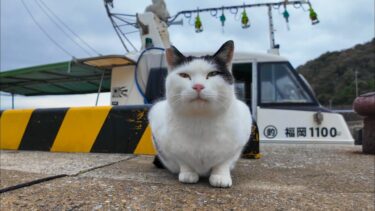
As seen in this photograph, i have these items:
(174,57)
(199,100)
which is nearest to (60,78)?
(174,57)

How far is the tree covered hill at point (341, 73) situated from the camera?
97.7 ft

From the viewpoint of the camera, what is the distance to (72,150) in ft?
11.7

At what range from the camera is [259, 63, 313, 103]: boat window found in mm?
5355

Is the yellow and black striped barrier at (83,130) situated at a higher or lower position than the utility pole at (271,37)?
lower

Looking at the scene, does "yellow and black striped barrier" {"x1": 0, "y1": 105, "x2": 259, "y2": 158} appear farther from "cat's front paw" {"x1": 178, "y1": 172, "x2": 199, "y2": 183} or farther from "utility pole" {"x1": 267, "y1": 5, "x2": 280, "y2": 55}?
"utility pole" {"x1": 267, "y1": 5, "x2": 280, "y2": 55}

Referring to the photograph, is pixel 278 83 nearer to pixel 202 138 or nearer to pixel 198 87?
pixel 202 138

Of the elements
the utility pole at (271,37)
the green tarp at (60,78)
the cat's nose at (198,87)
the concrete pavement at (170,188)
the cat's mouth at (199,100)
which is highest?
the utility pole at (271,37)

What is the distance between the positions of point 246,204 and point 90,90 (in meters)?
6.80

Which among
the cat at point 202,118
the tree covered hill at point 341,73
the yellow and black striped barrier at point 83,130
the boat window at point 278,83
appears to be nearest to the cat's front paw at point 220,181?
the cat at point 202,118

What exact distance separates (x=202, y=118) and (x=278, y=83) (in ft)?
12.8

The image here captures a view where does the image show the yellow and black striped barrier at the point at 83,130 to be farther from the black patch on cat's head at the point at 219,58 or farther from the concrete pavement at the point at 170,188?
the black patch on cat's head at the point at 219,58

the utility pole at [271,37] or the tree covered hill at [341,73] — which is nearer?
the utility pole at [271,37]

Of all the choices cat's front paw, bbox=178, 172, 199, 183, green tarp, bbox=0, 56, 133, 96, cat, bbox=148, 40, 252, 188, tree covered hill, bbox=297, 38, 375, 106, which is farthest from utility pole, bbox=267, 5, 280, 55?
tree covered hill, bbox=297, 38, 375, 106

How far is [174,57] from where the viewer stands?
1843 mm
